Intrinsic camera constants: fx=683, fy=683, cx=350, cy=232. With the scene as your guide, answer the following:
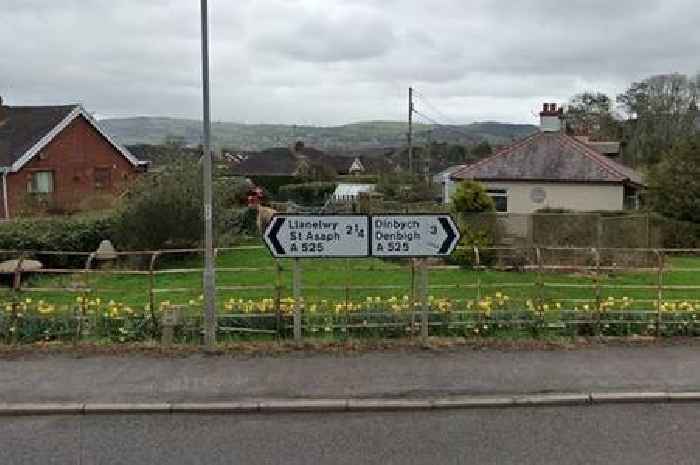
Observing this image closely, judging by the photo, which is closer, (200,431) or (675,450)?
(675,450)

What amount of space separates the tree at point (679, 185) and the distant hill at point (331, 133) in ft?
135

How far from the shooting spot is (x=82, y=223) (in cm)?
1966

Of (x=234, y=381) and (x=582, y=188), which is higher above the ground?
(x=582, y=188)

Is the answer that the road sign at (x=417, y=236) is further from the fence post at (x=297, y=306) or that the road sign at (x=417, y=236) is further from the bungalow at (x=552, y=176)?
the bungalow at (x=552, y=176)

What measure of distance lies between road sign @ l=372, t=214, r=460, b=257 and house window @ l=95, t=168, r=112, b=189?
97.8ft

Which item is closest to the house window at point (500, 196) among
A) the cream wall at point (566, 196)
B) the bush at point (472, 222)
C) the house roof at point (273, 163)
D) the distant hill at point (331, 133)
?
the cream wall at point (566, 196)

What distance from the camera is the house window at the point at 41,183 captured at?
3056 centimetres

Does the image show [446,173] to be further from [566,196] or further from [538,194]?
[566,196]

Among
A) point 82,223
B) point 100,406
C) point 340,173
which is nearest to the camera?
point 100,406

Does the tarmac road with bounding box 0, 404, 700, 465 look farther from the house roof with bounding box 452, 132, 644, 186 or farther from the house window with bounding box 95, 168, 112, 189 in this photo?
the house window with bounding box 95, 168, 112, 189

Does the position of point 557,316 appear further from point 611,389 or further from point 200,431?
point 200,431

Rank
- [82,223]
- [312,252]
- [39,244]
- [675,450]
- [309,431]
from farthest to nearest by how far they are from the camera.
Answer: [82,223] < [39,244] < [312,252] < [309,431] < [675,450]

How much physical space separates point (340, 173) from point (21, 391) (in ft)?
237

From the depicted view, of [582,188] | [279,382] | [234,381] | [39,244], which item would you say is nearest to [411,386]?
[279,382]
